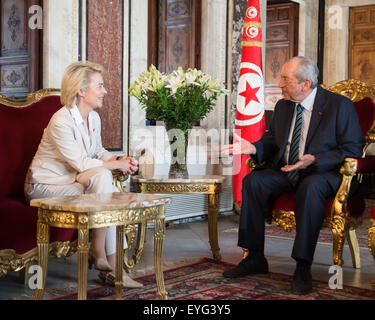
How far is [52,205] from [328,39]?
20.2ft

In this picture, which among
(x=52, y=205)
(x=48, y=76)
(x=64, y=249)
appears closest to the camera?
(x=52, y=205)

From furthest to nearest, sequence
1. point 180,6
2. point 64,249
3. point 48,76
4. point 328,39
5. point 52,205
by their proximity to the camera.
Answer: point 328,39 → point 180,6 → point 48,76 → point 64,249 → point 52,205


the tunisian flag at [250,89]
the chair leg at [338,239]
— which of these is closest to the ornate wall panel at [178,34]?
→ the tunisian flag at [250,89]

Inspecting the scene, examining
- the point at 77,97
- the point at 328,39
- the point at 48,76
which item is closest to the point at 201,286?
the point at 77,97

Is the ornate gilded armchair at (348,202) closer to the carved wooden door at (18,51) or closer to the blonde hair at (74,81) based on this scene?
the blonde hair at (74,81)

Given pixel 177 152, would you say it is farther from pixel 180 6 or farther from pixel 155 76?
pixel 180 6

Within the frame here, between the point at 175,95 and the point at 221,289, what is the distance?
1.23m

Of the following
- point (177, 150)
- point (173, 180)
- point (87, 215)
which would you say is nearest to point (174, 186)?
point (173, 180)

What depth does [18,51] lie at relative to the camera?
13.8ft

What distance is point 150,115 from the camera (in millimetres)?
3441

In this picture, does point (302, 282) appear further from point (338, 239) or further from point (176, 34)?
point (176, 34)

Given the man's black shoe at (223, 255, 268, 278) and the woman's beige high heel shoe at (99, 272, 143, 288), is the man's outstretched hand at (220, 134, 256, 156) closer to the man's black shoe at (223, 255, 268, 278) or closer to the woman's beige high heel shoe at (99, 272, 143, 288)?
the man's black shoe at (223, 255, 268, 278)

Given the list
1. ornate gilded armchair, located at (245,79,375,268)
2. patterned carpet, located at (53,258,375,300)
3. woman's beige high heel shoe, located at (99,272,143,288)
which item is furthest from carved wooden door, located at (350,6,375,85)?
woman's beige high heel shoe, located at (99,272,143,288)

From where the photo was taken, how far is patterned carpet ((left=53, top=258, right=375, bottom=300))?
8.82ft
